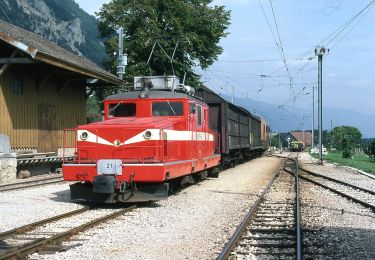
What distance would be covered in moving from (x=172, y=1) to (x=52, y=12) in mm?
129608

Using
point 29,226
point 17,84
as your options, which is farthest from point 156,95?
point 17,84

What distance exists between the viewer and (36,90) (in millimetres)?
22750

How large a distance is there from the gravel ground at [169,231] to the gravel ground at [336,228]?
1.30m

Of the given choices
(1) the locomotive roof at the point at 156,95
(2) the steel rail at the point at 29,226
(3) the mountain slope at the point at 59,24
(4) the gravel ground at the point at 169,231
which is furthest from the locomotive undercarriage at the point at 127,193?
(3) the mountain slope at the point at 59,24

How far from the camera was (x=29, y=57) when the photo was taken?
19.5 metres

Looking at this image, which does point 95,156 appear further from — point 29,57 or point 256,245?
point 29,57

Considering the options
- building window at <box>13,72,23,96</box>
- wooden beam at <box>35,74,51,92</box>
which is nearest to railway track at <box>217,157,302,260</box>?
building window at <box>13,72,23,96</box>

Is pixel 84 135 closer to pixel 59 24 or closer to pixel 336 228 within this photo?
pixel 336 228

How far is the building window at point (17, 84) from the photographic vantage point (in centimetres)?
2128

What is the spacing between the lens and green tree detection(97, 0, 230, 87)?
3566cm

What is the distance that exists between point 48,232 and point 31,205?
3.61m

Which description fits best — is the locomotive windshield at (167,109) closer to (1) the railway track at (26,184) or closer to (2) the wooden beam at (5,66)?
(1) the railway track at (26,184)

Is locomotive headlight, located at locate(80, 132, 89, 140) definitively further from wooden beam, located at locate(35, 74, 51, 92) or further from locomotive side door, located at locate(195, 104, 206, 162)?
wooden beam, located at locate(35, 74, 51, 92)

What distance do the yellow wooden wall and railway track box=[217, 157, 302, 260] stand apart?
11.9 meters
